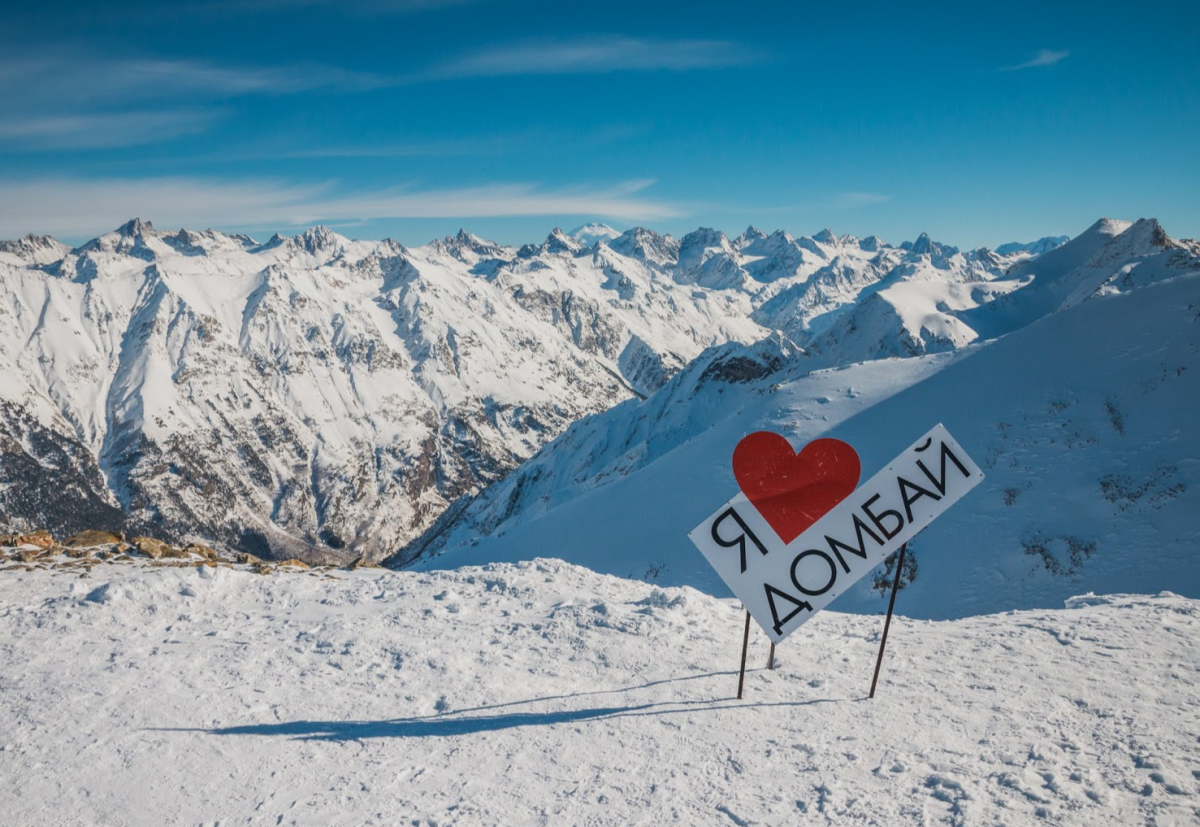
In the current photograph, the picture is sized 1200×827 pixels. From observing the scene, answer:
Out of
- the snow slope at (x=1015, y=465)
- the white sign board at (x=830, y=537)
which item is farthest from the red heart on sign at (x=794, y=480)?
the snow slope at (x=1015, y=465)

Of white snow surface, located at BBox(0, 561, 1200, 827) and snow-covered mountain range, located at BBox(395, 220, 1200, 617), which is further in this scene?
snow-covered mountain range, located at BBox(395, 220, 1200, 617)

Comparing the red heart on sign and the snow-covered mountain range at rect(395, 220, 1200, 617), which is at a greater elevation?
the red heart on sign

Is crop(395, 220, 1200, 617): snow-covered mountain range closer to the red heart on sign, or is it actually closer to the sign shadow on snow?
the red heart on sign

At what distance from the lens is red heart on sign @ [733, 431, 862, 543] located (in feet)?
28.2

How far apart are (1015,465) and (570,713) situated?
23.5 m

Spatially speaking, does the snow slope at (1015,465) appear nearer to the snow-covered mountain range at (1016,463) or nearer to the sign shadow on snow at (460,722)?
the snow-covered mountain range at (1016,463)

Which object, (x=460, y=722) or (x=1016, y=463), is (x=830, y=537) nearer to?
(x=460, y=722)

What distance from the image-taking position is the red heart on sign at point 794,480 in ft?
28.2

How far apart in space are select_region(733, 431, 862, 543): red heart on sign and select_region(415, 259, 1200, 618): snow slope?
13905mm

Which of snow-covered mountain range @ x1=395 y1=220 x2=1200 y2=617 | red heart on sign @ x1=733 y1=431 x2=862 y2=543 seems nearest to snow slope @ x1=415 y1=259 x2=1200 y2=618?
snow-covered mountain range @ x1=395 y1=220 x2=1200 y2=617

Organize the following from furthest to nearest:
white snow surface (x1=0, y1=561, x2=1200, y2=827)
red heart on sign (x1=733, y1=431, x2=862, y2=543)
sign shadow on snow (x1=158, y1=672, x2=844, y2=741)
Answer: red heart on sign (x1=733, y1=431, x2=862, y2=543) < sign shadow on snow (x1=158, y1=672, x2=844, y2=741) < white snow surface (x1=0, y1=561, x2=1200, y2=827)

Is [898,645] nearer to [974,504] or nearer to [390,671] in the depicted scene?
[390,671]

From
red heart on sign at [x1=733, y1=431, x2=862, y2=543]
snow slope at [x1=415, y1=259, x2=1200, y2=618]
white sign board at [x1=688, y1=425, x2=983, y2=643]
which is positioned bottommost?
snow slope at [x1=415, y1=259, x2=1200, y2=618]

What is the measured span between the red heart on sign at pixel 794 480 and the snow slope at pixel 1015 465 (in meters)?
13.9
